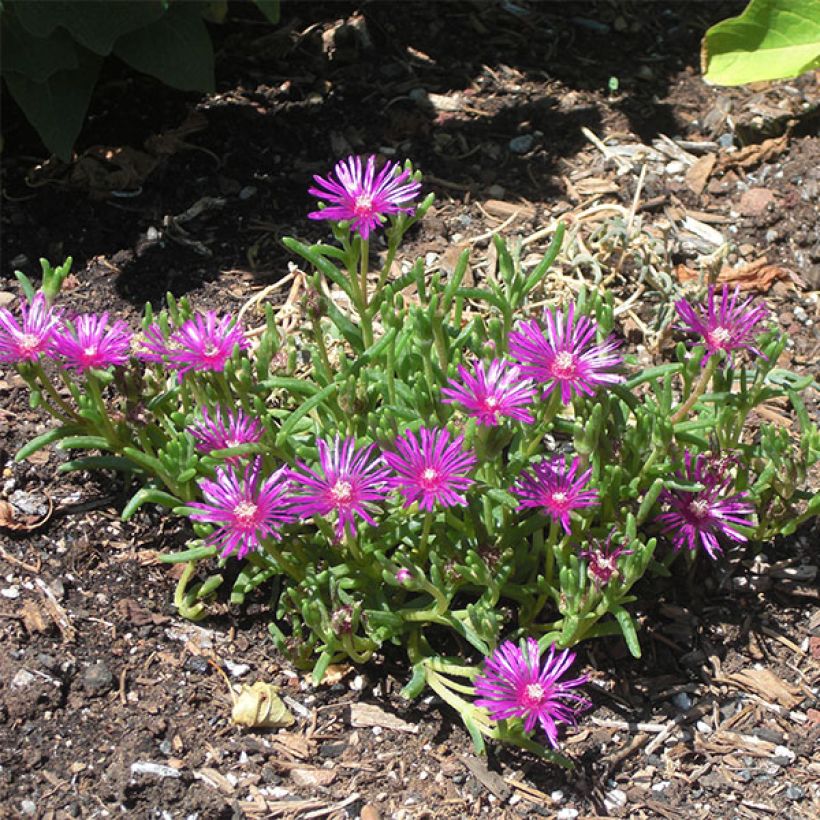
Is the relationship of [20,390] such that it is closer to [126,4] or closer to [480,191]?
[126,4]

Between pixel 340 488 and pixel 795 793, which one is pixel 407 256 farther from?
pixel 795 793

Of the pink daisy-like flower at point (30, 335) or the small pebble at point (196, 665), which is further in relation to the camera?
the small pebble at point (196, 665)

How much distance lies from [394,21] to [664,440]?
7.94 ft

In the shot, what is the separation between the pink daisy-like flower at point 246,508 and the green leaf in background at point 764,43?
190 cm

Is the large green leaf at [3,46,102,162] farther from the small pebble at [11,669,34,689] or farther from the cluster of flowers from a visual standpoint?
the small pebble at [11,669,34,689]

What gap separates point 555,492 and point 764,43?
1768mm

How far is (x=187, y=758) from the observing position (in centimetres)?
224

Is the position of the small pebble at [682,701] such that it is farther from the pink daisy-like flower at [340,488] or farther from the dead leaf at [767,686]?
the pink daisy-like flower at [340,488]

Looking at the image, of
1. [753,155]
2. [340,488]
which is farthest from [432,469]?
[753,155]

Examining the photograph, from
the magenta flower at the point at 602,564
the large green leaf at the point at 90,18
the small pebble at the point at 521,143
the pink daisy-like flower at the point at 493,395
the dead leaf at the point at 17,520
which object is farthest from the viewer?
the small pebble at the point at 521,143

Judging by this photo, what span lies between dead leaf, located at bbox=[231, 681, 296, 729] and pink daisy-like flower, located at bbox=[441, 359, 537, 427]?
739 mm

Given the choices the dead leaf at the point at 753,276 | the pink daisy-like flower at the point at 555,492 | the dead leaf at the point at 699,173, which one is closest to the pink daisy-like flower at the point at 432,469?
the pink daisy-like flower at the point at 555,492

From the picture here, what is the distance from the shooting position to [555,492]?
83.3 inches

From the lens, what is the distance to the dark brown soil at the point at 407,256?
7.33 ft
